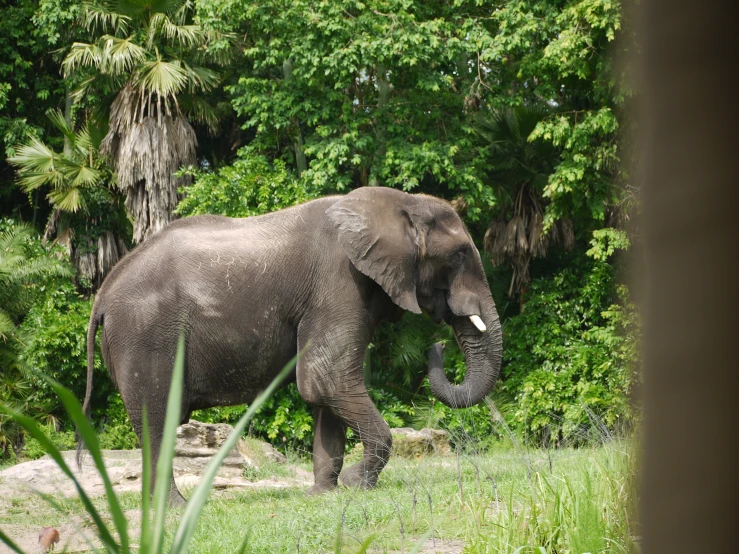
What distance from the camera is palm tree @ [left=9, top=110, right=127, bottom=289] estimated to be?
64.5 feet

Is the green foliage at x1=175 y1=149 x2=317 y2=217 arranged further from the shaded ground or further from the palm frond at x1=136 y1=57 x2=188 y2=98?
the shaded ground

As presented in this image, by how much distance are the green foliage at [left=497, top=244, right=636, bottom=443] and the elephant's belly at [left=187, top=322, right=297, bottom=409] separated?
916cm

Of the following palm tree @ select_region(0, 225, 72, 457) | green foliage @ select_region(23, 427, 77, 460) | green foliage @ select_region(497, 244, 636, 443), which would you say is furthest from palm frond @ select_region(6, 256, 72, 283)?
green foliage @ select_region(497, 244, 636, 443)

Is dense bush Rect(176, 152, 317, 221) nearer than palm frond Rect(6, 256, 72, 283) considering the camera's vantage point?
Yes

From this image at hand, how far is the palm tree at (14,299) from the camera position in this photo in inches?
682

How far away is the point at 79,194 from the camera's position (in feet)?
64.5

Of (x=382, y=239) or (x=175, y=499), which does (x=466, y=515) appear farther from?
(x=175, y=499)

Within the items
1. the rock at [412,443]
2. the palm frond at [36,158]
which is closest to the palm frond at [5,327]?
the palm frond at [36,158]

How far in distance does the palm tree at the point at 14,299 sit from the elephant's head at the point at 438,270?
10.6m

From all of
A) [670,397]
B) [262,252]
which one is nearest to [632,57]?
[670,397]

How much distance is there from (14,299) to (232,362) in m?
11.4

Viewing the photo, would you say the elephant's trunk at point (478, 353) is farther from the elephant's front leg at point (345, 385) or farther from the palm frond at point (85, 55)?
the palm frond at point (85, 55)

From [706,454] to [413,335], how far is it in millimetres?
19161

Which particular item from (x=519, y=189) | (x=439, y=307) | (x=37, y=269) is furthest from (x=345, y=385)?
(x=519, y=189)
